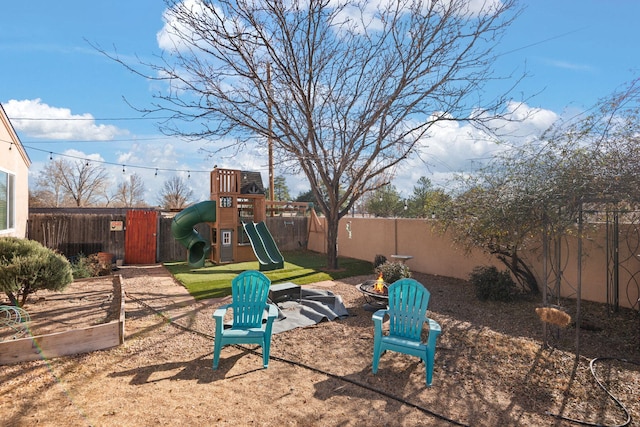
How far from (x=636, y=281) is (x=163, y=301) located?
26.1ft

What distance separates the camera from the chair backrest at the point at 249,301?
4.16m

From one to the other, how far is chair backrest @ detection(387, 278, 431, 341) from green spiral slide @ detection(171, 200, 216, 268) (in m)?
8.13

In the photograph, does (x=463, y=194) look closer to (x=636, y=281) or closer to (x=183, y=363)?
(x=636, y=281)

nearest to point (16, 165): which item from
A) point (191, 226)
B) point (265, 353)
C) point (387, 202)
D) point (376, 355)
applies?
point (191, 226)

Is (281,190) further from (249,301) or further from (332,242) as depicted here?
(249,301)

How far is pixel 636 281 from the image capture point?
5703mm

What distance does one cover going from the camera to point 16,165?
797 centimetres

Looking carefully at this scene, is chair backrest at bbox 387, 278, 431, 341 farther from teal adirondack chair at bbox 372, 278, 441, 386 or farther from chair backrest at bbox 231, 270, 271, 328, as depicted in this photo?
chair backrest at bbox 231, 270, 271, 328

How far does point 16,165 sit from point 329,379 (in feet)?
28.2

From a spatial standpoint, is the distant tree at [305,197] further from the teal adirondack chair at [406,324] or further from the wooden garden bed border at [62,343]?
the teal adirondack chair at [406,324]

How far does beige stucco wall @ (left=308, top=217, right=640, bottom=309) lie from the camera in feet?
19.3

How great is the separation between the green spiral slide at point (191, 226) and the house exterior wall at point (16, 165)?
3.68 m

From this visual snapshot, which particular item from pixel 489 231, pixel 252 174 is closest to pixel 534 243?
pixel 489 231

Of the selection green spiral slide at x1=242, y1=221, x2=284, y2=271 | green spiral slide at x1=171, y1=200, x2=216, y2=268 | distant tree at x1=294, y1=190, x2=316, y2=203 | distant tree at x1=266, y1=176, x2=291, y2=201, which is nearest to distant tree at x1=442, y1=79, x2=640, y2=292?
green spiral slide at x1=242, y1=221, x2=284, y2=271
